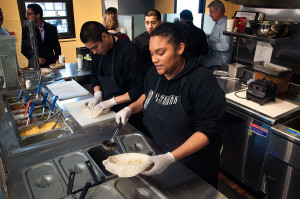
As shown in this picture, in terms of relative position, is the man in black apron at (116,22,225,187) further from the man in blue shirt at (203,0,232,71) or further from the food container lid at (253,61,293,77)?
the man in blue shirt at (203,0,232,71)

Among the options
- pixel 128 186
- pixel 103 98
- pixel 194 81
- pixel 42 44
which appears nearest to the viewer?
pixel 128 186

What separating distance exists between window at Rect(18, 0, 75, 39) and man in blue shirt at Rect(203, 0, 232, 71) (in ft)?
10.2

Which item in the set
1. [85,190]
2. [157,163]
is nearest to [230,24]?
[157,163]

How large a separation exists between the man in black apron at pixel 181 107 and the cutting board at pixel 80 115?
438mm

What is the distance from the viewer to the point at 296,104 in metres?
2.43

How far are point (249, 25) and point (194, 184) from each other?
232cm

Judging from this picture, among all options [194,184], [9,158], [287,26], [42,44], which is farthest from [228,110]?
[42,44]

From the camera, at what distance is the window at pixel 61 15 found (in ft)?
16.7

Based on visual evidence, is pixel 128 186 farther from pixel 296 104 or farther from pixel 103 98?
pixel 296 104

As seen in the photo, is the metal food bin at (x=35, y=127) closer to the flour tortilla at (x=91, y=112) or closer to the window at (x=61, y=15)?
the flour tortilla at (x=91, y=112)

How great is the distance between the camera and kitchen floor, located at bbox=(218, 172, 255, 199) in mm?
2496

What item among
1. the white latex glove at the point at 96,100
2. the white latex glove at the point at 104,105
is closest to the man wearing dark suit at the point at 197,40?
the white latex glove at the point at 96,100

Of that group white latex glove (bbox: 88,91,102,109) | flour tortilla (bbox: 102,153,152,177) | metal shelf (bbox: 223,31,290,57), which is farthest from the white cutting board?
metal shelf (bbox: 223,31,290,57)

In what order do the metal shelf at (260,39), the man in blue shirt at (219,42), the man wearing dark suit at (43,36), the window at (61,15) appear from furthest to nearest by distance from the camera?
the window at (61,15) → the man in blue shirt at (219,42) → the man wearing dark suit at (43,36) → the metal shelf at (260,39)
